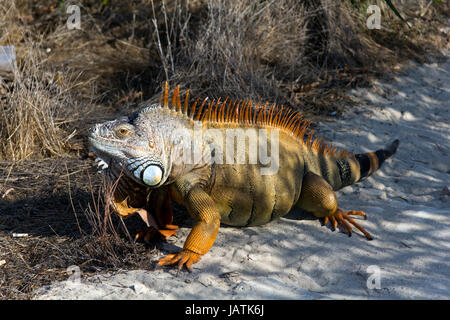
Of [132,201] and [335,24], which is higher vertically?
[335,24]

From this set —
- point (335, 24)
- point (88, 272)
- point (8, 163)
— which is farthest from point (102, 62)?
point (88, 272)

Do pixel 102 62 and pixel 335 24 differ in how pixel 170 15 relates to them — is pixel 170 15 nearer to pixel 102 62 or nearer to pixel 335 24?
pixel 102 62

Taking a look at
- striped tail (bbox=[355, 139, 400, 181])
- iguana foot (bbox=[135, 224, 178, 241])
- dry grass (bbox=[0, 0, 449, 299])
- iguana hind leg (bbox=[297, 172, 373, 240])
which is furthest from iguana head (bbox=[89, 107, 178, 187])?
striped tail (bbox=[355, 139, 400, 181])

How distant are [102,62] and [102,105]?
1367mm

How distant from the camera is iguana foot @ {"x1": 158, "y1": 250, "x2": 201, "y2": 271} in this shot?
4.08 metres

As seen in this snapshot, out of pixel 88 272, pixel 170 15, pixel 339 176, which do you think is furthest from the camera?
pixel 170 15

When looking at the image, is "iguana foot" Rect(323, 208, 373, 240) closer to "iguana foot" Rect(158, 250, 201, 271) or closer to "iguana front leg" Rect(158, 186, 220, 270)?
"iguana front leg" Rect(158, 186, 220, 270)

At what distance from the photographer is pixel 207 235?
4160mm

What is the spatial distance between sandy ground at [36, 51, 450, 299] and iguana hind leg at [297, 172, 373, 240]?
113 millimetres

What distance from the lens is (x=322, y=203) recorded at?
492 cm

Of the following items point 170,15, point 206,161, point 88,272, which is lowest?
point 88,272

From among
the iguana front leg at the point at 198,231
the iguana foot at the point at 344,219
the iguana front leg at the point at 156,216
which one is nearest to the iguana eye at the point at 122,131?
the iguana front leg at the point at 156,216

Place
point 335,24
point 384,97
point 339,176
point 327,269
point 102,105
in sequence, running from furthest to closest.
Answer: point 335,24, point 384,97, point 102,105, point 339,176, point 327,269

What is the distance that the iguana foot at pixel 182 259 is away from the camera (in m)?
4.08
